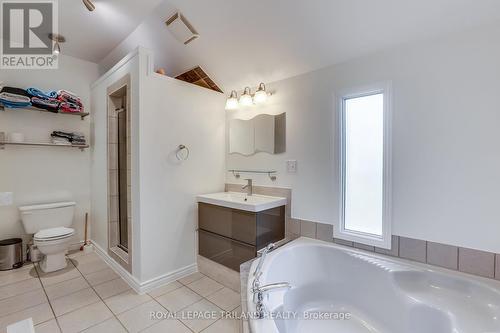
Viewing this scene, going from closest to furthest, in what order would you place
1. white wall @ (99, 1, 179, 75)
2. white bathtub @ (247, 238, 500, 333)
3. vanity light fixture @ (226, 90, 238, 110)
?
1. white bathtub @ (247, 238, 500, 333)
2. white wall @ (99, 1, 179, 75)
3. vanity light fixture @ (226, 90, 238, 110)

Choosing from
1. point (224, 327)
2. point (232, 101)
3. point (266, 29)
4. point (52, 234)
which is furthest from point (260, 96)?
point (52, 234)

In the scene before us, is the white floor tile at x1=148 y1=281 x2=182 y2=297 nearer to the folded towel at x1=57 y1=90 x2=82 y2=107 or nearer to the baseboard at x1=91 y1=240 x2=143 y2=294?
the baseboard at x1=91 y1=240 x2=143 y2=294

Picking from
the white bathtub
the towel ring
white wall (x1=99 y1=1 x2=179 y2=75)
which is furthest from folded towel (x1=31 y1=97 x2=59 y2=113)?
the white bathtub

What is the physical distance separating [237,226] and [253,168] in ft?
2.40

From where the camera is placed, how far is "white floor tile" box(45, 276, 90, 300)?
204cm

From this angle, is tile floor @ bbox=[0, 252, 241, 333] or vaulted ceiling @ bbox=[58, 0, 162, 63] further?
vaulted ceiling @ bbox=[58, 0, 162, 63]

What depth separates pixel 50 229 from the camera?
258cm

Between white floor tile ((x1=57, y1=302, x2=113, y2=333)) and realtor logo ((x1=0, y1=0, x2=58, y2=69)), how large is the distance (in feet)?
8.69

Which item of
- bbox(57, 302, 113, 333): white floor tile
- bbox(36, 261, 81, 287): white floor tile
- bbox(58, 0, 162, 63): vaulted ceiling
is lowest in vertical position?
bbox(57, 302, 113, 333): white floor tile

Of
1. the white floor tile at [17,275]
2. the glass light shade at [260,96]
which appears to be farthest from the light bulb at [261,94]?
the white floor tile at [17,275]

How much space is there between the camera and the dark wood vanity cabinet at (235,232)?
205 centimetres

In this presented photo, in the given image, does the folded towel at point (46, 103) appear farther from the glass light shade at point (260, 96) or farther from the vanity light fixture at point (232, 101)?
the glass light shade at point (260, 96)

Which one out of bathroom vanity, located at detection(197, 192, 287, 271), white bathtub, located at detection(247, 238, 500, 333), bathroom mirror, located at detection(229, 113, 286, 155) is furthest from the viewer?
bathroom mirror, located at detection(229, 113, 286, 155)

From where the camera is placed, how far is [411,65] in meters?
1.62
